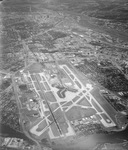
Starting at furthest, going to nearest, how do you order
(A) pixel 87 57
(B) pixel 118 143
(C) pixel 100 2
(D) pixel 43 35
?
(C) pixel 100 2, (D) pixel 43 35, (A) pixel 87 57, (B) pixel 118 143

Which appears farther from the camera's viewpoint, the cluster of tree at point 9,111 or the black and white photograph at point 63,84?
the cluster of tree at point 9,111

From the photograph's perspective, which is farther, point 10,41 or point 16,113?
point 10,41

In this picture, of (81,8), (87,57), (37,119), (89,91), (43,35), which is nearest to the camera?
(37,119)

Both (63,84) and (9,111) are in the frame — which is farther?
(63,84)

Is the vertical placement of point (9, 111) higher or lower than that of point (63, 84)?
lower

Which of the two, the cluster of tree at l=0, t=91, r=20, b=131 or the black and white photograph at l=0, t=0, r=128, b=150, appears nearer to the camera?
the black and white photograph at l=0, t=0, r=128, b=150

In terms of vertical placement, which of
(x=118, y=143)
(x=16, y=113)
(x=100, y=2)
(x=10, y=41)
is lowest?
(x=118, y=143)

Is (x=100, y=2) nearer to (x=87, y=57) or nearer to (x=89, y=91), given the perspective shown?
(x=87, y=57)

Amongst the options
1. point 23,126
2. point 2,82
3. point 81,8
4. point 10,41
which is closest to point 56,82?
point 2,82

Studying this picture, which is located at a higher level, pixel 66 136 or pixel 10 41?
pixel 10 41
